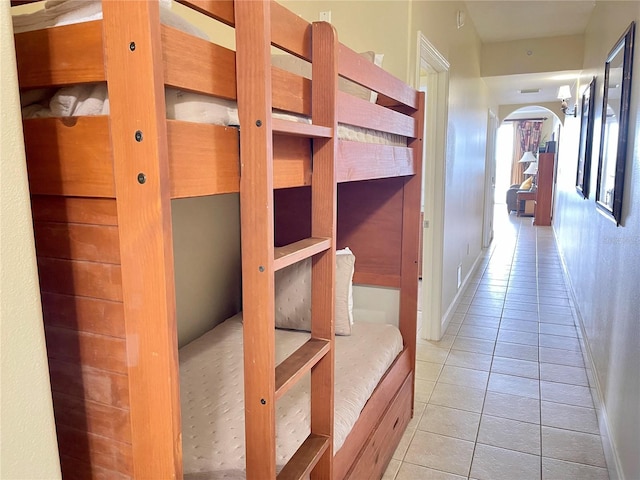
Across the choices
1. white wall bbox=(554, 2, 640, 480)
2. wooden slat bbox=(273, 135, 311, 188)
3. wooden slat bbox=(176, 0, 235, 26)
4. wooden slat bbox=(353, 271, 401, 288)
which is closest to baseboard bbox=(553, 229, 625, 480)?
white wall bbox=(554, 2, 640, 480)

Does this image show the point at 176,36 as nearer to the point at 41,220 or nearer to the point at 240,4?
the point at 240,4

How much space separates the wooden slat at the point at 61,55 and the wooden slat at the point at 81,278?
31 centimetres

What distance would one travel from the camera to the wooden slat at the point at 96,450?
2.89 feet

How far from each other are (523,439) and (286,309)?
1351 millimetres

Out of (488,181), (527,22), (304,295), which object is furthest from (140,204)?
(488,181)

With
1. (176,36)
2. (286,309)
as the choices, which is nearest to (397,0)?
(286,309)

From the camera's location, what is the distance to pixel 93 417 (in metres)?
0.89

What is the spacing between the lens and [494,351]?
3463 millimetres

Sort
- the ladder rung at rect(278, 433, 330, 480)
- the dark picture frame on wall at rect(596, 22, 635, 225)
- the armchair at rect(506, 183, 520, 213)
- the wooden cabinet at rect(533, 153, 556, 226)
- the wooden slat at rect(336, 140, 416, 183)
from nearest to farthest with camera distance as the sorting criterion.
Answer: the ladder rung at rect(278, 433, 330, 480) → the wooden slat at rect(336, 140, 416, 183) → the dark picture frame on wall at rect(596, 22, 635, 225) → the wooden cabinet at rect(533, 153, 556, 226) → the armchair at rect(506, 183, 520, 213)

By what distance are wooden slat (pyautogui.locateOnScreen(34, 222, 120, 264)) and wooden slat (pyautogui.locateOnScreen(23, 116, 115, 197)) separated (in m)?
0.06

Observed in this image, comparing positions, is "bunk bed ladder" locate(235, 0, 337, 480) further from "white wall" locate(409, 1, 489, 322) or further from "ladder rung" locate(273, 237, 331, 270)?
"white wall" locate(409, 1, 489, 322)

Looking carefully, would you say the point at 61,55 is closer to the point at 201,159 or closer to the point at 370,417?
the point at 201,159

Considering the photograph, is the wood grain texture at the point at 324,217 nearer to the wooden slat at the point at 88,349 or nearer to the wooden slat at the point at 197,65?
the wooden slat at the point at 197,65

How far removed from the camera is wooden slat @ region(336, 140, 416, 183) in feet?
4.78
